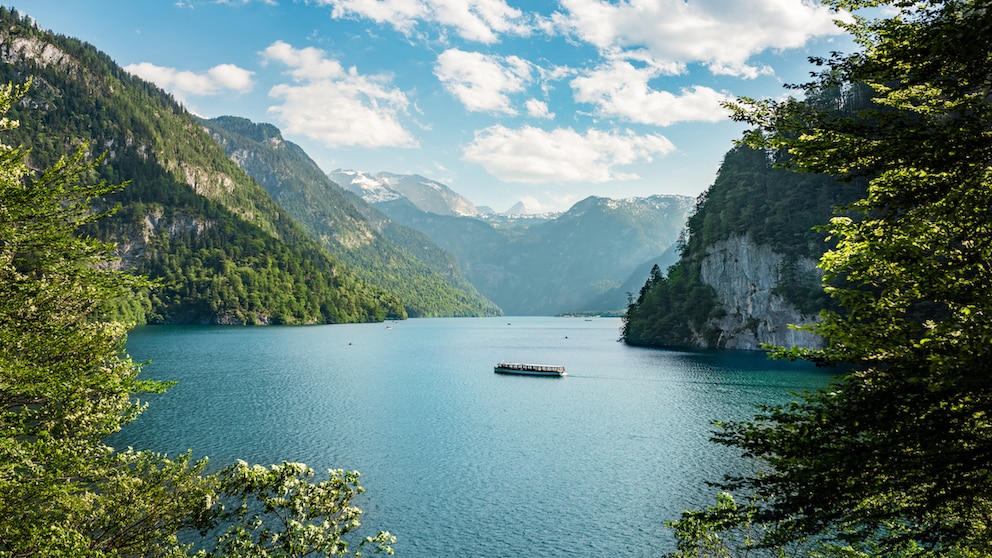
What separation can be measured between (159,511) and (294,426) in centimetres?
4860

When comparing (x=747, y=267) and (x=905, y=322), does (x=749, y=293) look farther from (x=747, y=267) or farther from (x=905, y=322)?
(x=905, y=322)

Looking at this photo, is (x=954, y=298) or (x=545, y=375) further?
(x=545, y=375)

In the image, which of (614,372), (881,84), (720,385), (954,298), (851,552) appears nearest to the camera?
(954,298)

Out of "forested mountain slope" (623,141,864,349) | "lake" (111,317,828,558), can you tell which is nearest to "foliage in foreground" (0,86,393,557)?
"lake" (111,317,828,558)

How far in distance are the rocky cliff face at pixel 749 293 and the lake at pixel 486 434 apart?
63.7 feet

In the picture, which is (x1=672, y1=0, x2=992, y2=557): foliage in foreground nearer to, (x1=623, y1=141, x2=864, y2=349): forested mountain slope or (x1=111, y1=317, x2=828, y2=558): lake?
(x1=111, y1=317, x2=828, y2=558): lake

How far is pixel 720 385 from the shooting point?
94.4m

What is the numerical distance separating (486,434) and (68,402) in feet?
173

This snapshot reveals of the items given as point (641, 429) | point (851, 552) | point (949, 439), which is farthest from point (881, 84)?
point (641, 429)

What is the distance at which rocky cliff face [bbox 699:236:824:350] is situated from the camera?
5527 inches

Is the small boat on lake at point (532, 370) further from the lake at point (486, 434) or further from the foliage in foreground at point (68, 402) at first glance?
the foliage in foreground at point (68, 402)

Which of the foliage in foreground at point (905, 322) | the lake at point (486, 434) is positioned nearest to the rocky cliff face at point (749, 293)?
the lake at point (486, 434)

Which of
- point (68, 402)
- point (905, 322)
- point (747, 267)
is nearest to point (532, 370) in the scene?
point (747, 267)

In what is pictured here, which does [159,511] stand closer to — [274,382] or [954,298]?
[954,298]
